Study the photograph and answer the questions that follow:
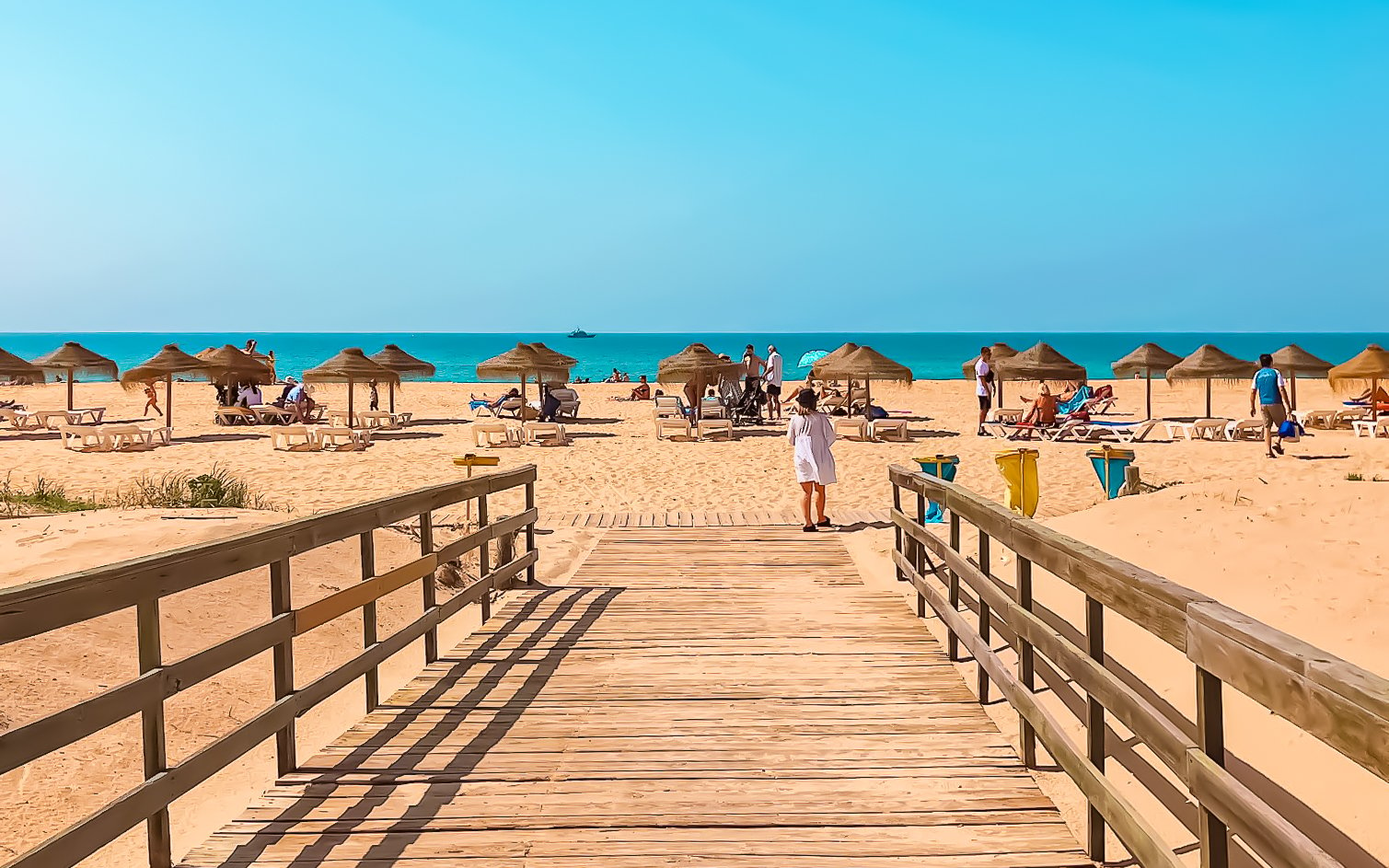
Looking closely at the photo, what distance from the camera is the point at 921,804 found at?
3205 mm

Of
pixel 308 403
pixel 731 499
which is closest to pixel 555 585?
pixel 731 499

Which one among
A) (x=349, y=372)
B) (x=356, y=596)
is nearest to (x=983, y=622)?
(x=356, y=596)

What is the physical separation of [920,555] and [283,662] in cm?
416

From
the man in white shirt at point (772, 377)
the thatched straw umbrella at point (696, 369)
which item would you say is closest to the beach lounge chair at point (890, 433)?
the thatched straw umbrella at point (696, 369)

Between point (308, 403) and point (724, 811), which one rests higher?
point (308, 403)

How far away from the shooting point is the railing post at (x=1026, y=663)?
3.51 m

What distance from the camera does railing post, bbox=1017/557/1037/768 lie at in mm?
3508

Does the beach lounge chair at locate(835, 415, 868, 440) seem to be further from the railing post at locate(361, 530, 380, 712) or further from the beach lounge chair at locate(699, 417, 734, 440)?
the railing post at locate(361, 530, 380, 712)

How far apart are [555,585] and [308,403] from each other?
53.9 ft

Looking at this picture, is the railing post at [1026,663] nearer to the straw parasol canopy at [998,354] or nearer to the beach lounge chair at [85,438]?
the beach lounge chair at [85,438]

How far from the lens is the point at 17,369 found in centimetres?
2173

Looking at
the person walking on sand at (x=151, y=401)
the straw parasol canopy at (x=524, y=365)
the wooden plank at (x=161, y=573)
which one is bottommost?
the wooden plank at (x=161, y=573)

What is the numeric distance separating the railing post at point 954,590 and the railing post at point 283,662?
3071 millimetres

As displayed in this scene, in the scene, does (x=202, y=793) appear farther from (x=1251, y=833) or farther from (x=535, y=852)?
(x=1251, y=833)
